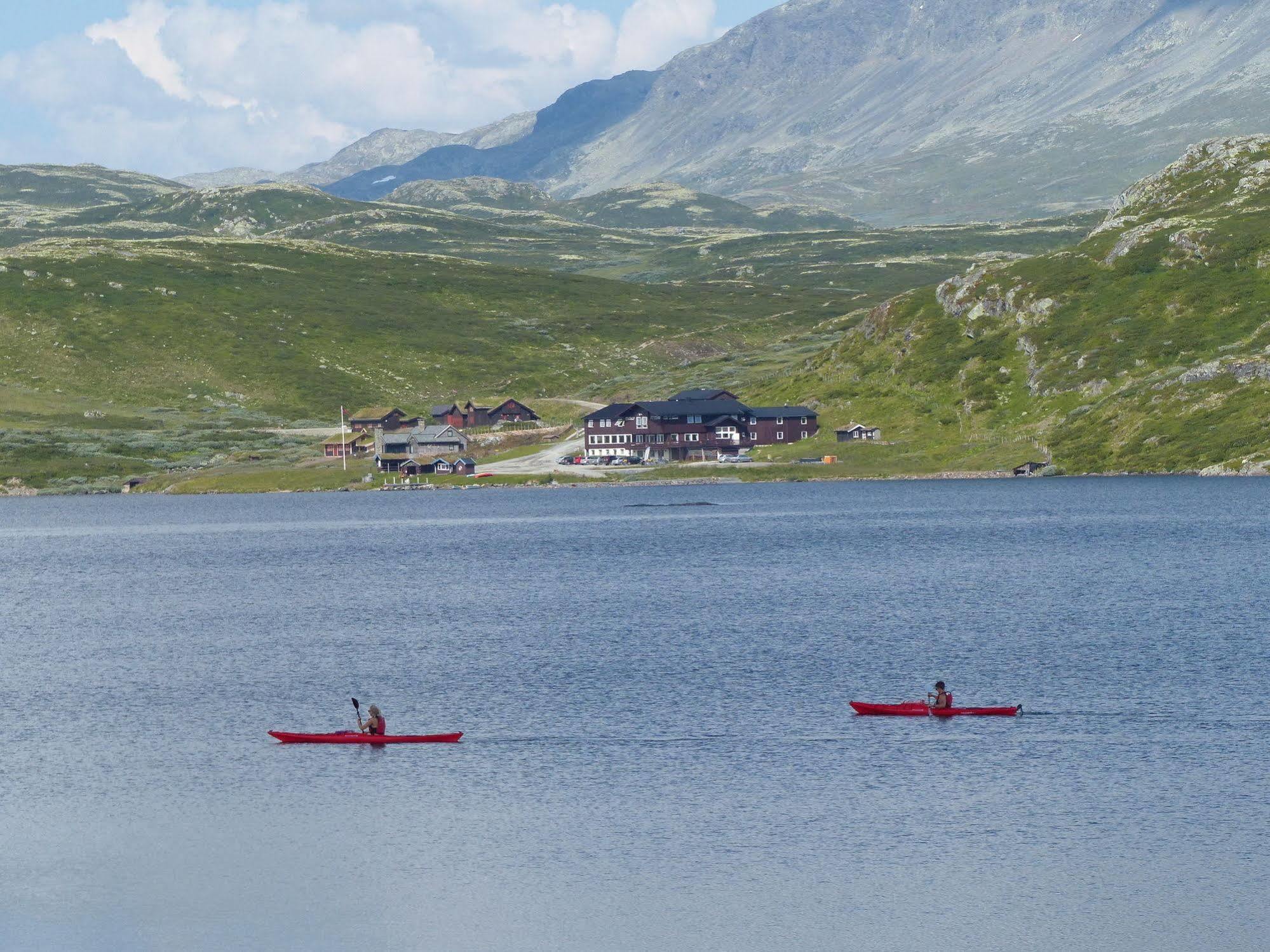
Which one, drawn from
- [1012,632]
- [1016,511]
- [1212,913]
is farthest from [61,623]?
[1016,511]

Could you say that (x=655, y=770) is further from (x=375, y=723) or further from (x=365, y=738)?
(x=365, y=738)

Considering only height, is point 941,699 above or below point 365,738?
above

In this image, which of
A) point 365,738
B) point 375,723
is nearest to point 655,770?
point 375,723

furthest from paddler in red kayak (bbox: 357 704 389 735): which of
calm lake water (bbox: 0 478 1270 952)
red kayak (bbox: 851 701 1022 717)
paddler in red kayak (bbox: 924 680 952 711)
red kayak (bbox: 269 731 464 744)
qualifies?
paddler in red kayak (bbox: 924 680 952 711)

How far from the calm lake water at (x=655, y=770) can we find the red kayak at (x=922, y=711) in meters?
0.62

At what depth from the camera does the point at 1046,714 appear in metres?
73.1

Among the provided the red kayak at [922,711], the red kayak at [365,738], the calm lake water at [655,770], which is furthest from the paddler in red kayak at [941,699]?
the red kayak at [365,738]

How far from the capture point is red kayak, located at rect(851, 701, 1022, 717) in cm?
7238

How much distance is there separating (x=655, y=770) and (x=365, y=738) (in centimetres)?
1499

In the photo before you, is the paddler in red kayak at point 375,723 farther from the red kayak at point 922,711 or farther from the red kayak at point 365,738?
the red kayak at point 922,711

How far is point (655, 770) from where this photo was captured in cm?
6444

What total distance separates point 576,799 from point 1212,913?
2462cm

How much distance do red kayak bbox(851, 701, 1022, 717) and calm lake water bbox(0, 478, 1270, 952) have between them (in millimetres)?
619

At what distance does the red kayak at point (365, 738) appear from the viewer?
233 ft
